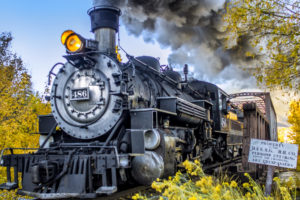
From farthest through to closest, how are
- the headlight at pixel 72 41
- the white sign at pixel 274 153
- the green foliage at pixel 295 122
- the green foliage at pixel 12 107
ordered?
the green foliage at pixel 295 122 → the green foliage at pixel 12 107 → the headlight at pixel 72 41 → the white sign at pixel 274 153

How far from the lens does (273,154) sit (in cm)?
438

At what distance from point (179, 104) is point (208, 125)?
2761mm

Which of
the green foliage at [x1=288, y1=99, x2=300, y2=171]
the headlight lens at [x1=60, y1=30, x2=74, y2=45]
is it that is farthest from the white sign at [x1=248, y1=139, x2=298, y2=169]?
the green foliage at [x1=288, y1=99, x2=300, y2=171]

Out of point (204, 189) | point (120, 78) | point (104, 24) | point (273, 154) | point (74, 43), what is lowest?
point (204, 189)

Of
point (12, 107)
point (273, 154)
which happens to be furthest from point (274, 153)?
point (12, 107)

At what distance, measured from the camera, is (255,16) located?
15.6 feet

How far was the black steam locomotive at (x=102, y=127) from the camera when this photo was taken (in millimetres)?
4941

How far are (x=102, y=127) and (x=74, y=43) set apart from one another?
1867 mm

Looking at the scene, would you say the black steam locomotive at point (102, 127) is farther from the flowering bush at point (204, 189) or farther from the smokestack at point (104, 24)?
the flowering bush at point (204, 189)

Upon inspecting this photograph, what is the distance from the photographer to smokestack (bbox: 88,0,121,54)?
21.9 feet

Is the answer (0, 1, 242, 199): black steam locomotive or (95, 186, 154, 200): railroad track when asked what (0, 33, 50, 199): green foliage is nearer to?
(0, 1, 242, 199): black steam locomotive

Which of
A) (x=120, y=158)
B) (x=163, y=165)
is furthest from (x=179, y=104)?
(x=120, y=158)

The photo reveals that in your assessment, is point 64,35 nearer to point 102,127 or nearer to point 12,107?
point 102,127

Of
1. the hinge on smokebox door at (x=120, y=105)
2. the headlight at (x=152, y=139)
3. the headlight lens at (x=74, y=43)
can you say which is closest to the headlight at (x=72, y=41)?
the headlight lens at (x=74, y=43)
